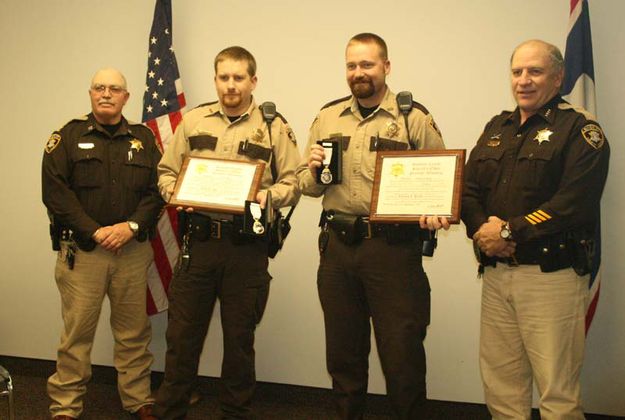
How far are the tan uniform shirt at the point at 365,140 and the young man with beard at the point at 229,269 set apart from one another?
1.14ft

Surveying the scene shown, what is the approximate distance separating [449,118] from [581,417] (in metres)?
1.99

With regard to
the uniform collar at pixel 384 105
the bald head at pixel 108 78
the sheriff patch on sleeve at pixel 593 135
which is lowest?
the sheriff patch on sleeve at pixel 593 135

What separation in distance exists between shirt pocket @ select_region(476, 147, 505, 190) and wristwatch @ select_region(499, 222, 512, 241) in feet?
0.86

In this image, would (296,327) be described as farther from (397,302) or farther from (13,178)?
(13,178)

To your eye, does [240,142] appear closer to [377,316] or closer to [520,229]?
[377,316]

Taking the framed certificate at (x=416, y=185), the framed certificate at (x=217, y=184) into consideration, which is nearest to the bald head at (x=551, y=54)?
the framed certificate at (x=416, y=185)

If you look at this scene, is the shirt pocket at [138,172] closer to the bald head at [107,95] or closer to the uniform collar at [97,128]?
the uniform collar at [97,128]

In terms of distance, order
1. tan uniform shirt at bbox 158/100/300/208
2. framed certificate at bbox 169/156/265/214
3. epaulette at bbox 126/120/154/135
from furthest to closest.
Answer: epaulette at bbox 126/120/154/135, tan uniform shirt at bbox 158/100/300/208, framed certificate at bbox 169/156/265/214

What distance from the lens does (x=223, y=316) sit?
3412mm

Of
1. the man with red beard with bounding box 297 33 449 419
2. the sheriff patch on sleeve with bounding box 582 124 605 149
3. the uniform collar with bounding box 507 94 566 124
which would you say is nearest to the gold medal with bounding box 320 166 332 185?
the man with red beard with bounding box 297 33 449 419

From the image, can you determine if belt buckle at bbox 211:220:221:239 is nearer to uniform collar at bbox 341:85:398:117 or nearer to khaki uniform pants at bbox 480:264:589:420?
uniform collar at bbox 341:85:398:117

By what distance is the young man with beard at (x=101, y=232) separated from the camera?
146 inches

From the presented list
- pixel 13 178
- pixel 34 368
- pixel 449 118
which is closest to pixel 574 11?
pixel 449 118

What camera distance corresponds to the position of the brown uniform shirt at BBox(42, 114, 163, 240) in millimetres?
3693
